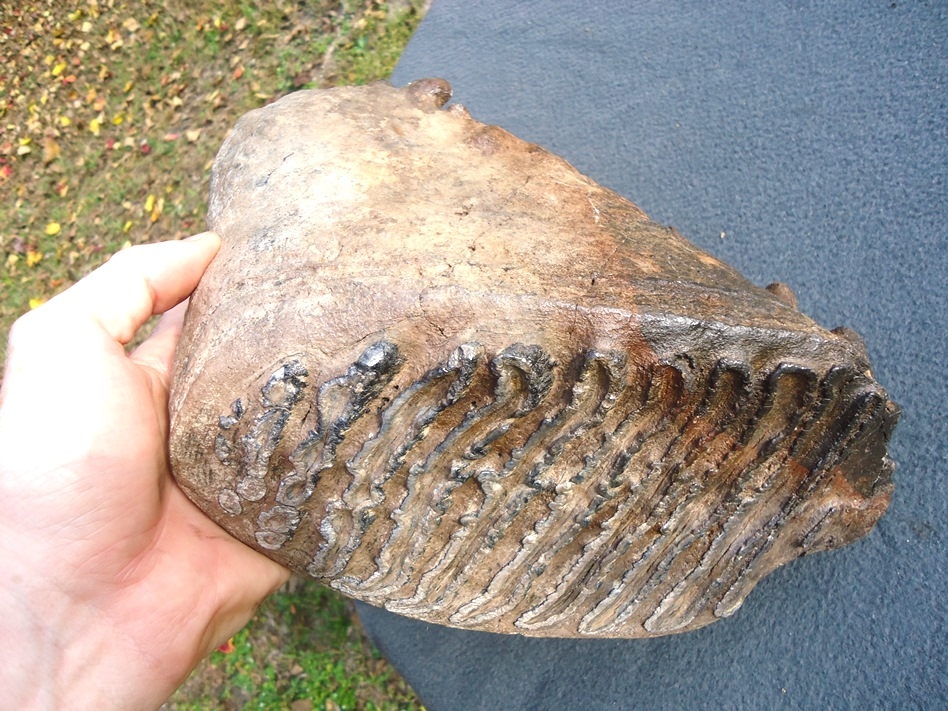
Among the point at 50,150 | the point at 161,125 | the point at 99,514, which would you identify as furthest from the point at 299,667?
the point at 50,150

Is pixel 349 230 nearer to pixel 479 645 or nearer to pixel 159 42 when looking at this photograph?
pixel 479 645

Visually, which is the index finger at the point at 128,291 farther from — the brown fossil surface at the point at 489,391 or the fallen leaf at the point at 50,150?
the fallen leaf at the point at 50,150

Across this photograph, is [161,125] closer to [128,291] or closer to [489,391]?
[128,291]

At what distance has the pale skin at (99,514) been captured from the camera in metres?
1.21

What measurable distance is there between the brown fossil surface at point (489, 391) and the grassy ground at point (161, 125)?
1198 millimetres

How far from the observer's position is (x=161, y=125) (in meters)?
3.36

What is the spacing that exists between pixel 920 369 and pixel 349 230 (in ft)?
3.98

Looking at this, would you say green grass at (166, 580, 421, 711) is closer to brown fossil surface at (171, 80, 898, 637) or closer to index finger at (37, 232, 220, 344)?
brown fossil surface at (171, 80, 898, 637)

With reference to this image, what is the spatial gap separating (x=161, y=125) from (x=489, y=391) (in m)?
2.92

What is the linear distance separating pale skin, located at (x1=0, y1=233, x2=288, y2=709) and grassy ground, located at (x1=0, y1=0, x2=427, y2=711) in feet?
3.08

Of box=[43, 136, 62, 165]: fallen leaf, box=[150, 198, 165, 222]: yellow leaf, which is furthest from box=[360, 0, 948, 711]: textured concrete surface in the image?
box=[43, 136, 62, 165]: fallen leaf

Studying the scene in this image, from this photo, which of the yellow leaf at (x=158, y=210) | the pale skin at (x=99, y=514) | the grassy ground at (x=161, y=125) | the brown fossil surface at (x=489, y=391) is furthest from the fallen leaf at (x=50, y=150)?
the brown fossil surface at (x=489, y=391)

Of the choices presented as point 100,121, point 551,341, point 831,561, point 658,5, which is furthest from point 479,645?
point 100,121

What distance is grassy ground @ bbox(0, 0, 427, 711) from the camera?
7.72 feet
